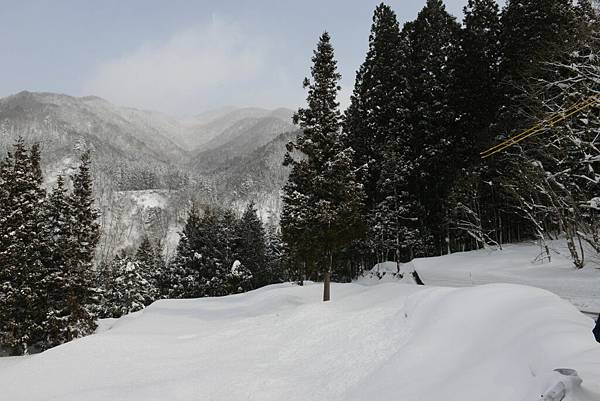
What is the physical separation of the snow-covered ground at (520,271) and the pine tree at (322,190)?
19.7ft

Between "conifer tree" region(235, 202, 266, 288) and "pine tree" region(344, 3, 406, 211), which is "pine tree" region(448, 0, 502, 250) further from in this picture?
"conifer tree" region(235, 202, 266, 288)

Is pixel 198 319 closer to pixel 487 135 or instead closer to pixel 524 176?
pixel 524 176

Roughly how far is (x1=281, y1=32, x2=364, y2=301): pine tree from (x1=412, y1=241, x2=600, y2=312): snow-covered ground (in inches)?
236

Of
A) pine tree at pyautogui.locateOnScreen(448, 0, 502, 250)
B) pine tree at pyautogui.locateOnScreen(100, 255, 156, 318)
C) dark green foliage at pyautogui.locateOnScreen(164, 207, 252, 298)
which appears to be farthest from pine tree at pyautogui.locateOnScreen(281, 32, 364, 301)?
pine tree at pyautogui.locateOnScreen(100, 255, 156, 318)

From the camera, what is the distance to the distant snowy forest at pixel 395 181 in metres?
19.3

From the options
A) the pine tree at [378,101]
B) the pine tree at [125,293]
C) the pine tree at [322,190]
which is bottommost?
the pine tree at [125,293]

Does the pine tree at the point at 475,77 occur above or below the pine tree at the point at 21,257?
above

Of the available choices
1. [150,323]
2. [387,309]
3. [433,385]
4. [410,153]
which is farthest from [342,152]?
[410,153]

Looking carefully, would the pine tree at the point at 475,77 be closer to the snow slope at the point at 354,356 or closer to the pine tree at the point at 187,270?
the snow slope at the point at 354,356

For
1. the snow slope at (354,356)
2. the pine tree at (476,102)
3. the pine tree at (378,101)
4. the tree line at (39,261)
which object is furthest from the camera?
the pine tree at (378,101)

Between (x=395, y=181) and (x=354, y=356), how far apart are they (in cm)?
2402

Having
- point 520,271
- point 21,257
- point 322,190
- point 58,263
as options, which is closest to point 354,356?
point 322,190

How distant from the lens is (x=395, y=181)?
1280 inches

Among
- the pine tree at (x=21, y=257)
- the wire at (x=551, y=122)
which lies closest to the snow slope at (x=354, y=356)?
the wire at (x=551, y=122)
